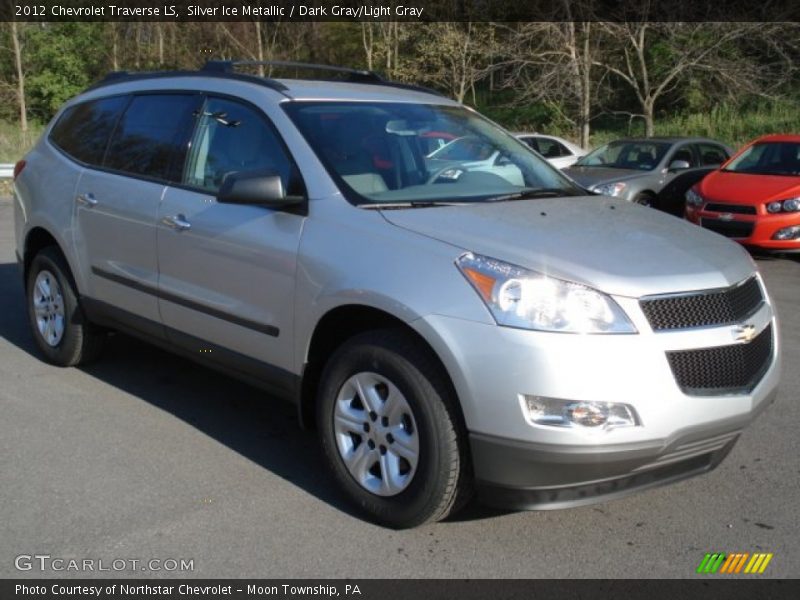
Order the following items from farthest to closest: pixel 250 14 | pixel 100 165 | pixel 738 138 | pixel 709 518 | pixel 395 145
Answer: pixel 250 14 < pixel 738 138 < pixel 100 165 < pixel 395 145 < pixel 709 518

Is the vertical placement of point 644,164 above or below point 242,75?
below

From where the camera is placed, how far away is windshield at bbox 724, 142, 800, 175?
11.0m

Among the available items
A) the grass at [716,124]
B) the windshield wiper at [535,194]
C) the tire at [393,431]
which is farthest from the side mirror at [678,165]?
the grass at [716,124]

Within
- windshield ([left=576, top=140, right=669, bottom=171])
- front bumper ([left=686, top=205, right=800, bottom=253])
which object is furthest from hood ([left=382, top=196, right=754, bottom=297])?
windshield ([left=576, top=140, right=669, bottom=171])

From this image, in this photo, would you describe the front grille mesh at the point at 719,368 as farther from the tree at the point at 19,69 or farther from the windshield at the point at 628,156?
the tree at the point at 19,69

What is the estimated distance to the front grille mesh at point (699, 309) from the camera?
3.17m

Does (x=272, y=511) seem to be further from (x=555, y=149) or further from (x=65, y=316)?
(x=555, y=149)

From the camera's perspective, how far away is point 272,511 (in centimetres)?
373

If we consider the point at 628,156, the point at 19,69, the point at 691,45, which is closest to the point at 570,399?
the point at 628,156

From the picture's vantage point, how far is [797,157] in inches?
438

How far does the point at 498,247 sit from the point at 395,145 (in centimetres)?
121

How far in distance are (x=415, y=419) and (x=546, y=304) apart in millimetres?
679
